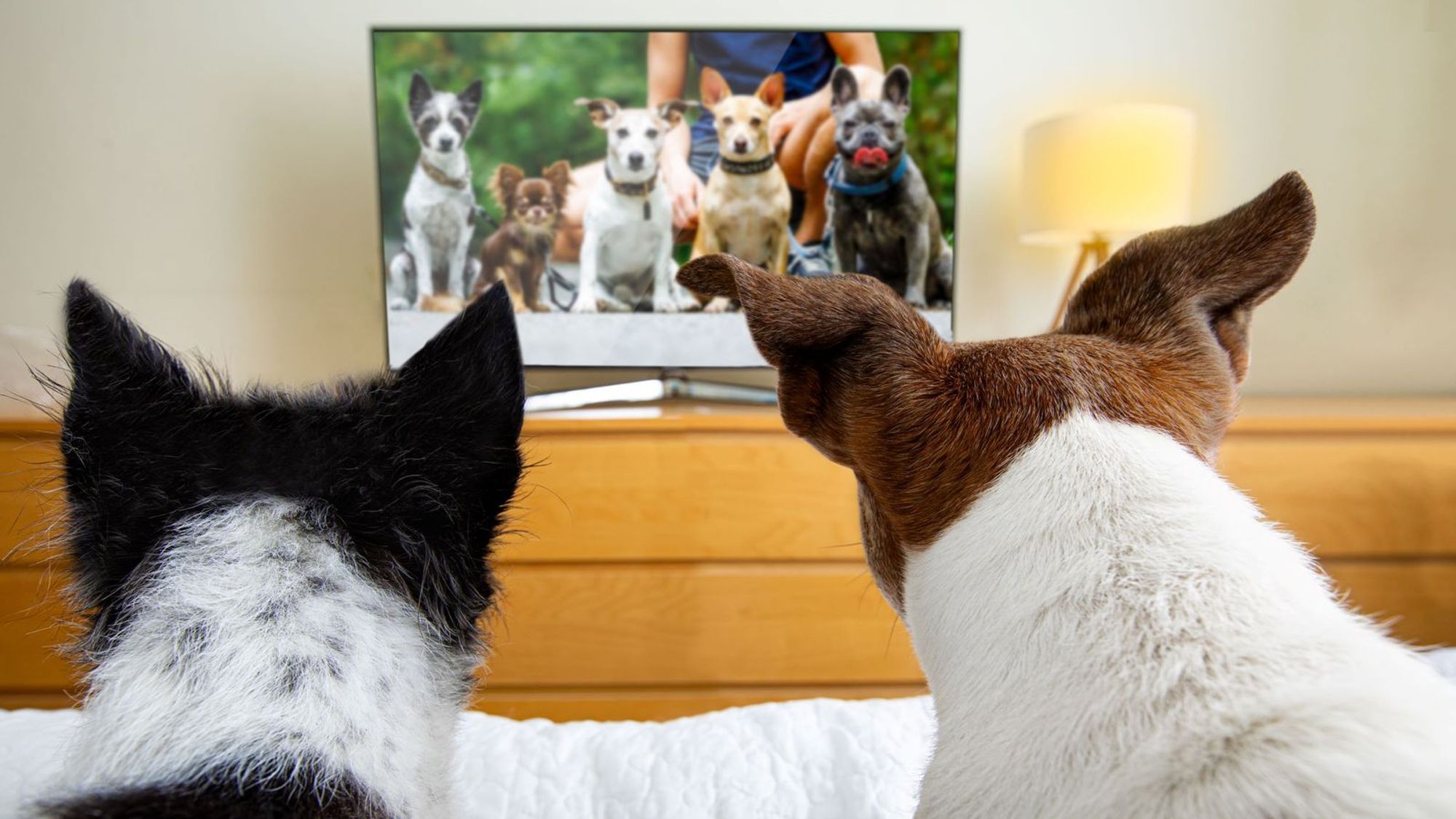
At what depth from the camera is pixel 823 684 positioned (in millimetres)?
1814

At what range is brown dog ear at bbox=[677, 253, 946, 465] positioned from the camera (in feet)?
1.68

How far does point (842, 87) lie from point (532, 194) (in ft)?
2.66

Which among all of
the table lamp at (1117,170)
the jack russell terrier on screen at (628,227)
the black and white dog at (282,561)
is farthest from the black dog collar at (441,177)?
the black and white dog at (282,561)

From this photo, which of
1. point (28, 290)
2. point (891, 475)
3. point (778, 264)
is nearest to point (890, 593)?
point (891, 475)

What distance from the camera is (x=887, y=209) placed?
2.16m

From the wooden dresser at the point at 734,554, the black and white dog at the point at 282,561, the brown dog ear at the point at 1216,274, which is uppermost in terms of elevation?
the brown dog ear at the point at 1216,274

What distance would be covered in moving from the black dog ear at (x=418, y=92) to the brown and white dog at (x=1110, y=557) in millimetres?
1792

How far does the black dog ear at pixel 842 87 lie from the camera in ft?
6.99

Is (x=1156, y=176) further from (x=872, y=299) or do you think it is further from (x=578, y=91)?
(x=872, y=299)

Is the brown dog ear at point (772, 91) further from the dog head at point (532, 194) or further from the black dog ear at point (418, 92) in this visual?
the black dog ear at point (418, 92)

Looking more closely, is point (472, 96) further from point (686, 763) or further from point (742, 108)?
point (686, 763)

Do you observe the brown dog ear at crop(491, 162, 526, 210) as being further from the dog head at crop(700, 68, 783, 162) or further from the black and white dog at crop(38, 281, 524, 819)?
the black and white dog at crop(38, 281, 524, 819)

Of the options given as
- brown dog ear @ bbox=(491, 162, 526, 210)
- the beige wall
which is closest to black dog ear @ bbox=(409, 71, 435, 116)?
brown dog ear @ bbox=(491, 162, 526, 210)

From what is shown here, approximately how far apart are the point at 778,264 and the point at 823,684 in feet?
3.33
